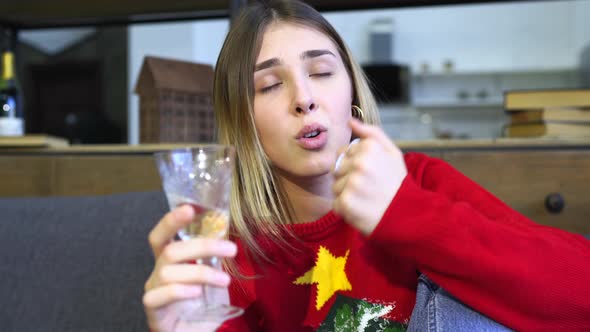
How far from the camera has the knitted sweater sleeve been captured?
0.68 m

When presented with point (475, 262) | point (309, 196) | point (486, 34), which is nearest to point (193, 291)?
point (475, 262)

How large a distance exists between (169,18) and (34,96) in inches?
258

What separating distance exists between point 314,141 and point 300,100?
0.24ft

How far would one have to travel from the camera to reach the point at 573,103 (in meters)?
1.36

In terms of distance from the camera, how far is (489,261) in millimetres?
682

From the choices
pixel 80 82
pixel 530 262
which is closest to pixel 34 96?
pixel 80 82

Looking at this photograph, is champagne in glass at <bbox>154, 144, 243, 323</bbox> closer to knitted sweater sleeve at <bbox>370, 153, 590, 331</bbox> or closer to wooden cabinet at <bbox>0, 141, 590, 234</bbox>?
knitted sweater sleeve at <bbox>370, 153, 590, 331</bbox>

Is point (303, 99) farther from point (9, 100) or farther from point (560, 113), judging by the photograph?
point (9, 100)

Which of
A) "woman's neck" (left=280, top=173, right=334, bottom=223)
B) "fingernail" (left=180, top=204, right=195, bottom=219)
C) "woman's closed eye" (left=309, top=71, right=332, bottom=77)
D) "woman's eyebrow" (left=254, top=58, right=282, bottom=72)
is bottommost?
"woman's neck" (left=280, top=173, right=334, bottom=223)

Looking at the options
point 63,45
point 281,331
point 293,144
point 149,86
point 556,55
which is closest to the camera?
point 293,144

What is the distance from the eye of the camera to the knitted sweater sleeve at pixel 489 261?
0.68 m

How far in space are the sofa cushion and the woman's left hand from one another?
23.8 inches

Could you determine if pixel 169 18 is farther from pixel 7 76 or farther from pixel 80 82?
pixel 80 82

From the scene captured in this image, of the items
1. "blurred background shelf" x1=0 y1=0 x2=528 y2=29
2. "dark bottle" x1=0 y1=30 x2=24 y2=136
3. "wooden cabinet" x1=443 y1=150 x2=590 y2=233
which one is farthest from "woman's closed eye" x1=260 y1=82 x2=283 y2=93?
"dark bottle" x1=0 y1=30 x2=24 y2=136
